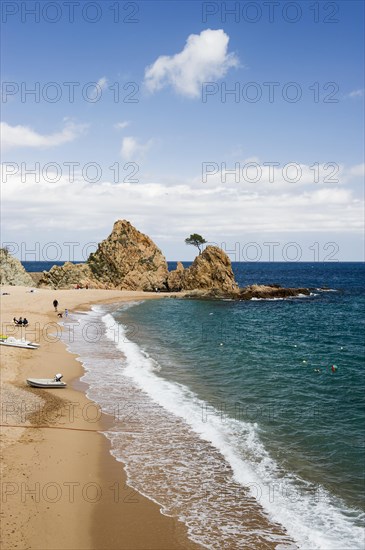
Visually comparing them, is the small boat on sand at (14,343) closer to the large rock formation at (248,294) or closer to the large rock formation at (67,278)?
the large rock formation at (248,294)

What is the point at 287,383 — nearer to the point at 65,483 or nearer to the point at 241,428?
the point at 241,428

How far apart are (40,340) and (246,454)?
23.1m

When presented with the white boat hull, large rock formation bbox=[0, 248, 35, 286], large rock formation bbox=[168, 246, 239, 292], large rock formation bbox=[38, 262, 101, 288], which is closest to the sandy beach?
the white boat hull

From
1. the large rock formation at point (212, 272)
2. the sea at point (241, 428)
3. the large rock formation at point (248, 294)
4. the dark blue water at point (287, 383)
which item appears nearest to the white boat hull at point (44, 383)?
the sea at point (241, 428)

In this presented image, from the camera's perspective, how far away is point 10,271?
8006cm

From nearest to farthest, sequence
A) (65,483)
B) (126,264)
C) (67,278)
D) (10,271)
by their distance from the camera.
Result: 1. (65,483)
2. (10,271)
3. (67,278)
4. (126,264)

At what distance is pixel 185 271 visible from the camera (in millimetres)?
88812

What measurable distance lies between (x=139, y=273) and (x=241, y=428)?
75886 millimetres

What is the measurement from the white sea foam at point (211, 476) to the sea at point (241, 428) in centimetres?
4

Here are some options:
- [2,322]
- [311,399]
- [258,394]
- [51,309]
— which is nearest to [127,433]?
[258,394]

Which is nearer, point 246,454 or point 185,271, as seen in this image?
point 246,454

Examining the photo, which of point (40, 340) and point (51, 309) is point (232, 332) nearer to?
point (40, 340)

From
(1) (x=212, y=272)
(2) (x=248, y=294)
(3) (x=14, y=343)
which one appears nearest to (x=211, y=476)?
(3) (x=14, y=343)

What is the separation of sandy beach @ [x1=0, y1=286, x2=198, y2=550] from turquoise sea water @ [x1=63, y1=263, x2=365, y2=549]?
741mm
